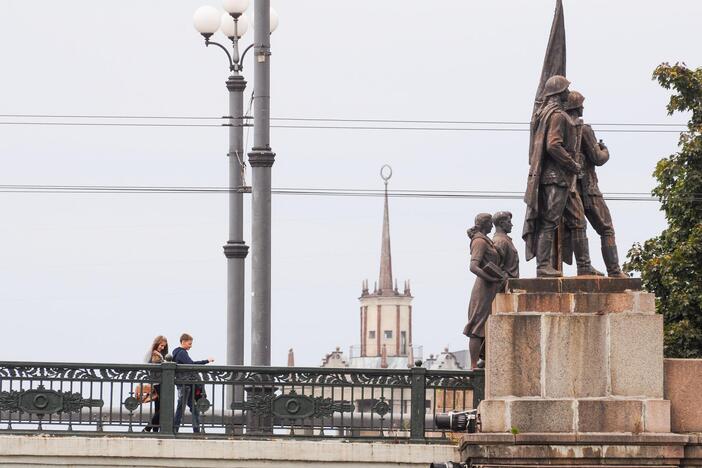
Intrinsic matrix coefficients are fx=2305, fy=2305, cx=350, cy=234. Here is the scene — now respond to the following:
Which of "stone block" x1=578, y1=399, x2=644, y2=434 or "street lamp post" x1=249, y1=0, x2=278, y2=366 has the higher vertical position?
"street lamp post" x1=249, y1=0, x2=278, y2=366

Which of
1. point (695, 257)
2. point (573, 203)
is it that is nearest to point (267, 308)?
point (573, 203)

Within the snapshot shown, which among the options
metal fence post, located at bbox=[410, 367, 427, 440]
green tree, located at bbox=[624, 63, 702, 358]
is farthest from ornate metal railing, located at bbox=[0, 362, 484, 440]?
green tree, located at bbox=[624, 63, 702, 358]

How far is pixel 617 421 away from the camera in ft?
70.4

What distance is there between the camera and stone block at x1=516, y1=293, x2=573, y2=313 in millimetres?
21547

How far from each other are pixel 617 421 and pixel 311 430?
428cm

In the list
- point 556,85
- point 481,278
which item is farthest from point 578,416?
point 556,85

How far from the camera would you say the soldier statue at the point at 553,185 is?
22109 millimetres

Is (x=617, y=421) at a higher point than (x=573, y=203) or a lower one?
lower

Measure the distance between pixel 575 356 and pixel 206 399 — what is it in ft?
15.3

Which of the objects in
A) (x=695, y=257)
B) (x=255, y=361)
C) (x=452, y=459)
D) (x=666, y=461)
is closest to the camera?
(x=666, y=461)

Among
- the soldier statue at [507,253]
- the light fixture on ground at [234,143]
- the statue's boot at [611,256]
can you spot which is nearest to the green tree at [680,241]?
the light fixture on ground at [234,143]

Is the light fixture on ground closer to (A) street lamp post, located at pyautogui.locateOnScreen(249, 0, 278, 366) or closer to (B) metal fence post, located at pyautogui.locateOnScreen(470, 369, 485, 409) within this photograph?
(A) street lamp post, located at pyautogui.locateOnScreen(249, 0, 278, 366)

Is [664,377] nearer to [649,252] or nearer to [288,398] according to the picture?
[288,398]

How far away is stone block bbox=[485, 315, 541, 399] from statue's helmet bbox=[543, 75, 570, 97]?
228 centimetres
